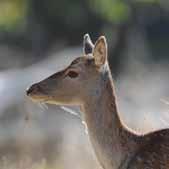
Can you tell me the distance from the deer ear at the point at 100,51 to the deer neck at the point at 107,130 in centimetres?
16

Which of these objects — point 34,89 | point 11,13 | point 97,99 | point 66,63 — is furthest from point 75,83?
point 11,13

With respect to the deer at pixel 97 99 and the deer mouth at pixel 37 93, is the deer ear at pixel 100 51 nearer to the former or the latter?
the deer at pixel 97 99

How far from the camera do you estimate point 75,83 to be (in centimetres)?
909

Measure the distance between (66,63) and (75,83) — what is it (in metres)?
8.94

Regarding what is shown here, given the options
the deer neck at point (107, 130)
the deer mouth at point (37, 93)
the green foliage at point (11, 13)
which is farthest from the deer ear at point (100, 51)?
the green foliage at point (11, 13)

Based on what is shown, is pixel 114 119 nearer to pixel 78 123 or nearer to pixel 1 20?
pixel 78 123

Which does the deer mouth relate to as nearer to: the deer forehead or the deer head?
the deer head

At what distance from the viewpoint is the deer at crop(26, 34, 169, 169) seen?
8945 millimetres

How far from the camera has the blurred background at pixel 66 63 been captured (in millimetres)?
12445

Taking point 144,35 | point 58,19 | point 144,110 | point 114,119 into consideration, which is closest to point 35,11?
point 58,19

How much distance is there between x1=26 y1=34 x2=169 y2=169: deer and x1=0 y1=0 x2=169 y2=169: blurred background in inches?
46.3

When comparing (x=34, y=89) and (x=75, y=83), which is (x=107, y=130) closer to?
(x=75, y=83)

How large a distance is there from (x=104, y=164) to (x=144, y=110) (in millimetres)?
6408

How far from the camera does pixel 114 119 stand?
907 cm
